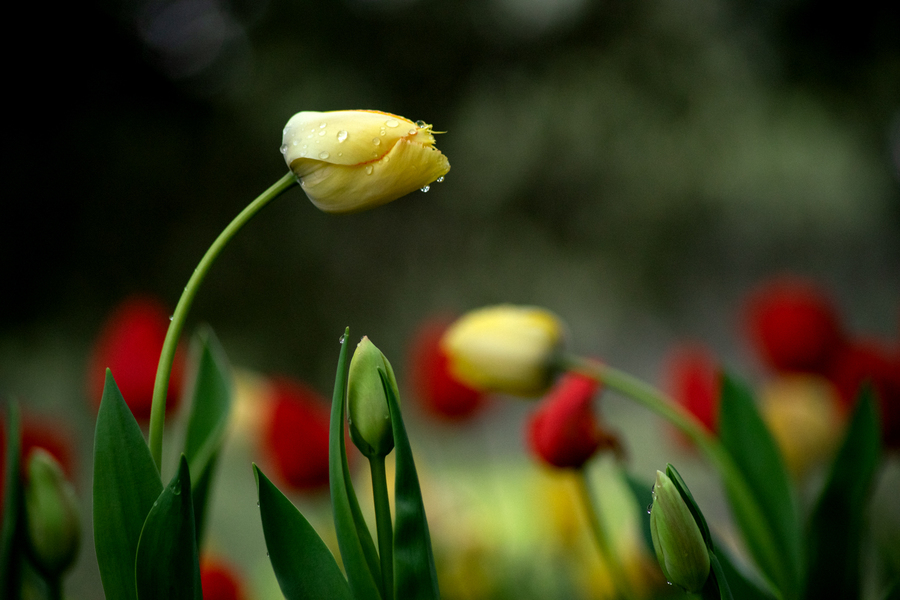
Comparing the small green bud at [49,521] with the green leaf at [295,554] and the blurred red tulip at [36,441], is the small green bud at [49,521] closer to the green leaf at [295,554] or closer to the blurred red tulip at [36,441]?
the green leaf at [295,554]

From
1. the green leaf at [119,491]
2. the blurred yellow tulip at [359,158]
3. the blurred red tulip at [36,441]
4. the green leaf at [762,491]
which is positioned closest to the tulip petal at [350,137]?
the blurred yellow tulip at [359,158]

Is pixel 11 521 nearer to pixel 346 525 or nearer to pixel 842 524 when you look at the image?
pixel 346 525

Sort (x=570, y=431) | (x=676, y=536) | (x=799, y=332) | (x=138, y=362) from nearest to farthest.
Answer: (x=676, y=536) → (x=570, y=431) → (x=138, y=362) → (x=799, y=332)

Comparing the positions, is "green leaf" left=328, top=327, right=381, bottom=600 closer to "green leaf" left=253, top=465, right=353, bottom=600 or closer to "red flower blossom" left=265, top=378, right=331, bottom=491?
"green leaf" left=253, top=465, right=353, bottom=600

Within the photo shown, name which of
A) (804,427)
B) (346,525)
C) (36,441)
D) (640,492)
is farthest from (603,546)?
(36,441)

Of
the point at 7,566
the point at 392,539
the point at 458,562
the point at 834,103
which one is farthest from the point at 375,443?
the point at 834,103
